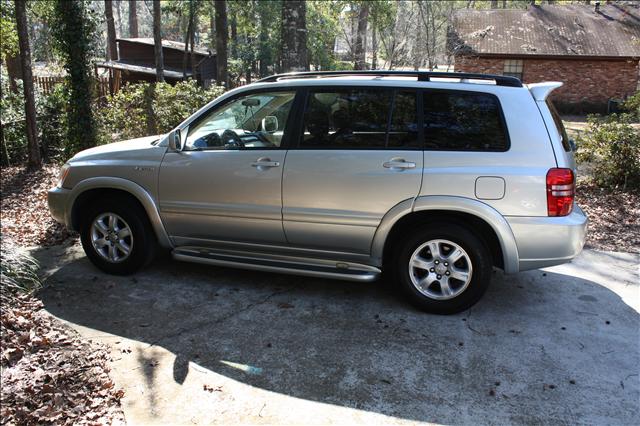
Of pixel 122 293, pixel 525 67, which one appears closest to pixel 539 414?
pixel 122 293

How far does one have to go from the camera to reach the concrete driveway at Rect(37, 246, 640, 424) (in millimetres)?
3471

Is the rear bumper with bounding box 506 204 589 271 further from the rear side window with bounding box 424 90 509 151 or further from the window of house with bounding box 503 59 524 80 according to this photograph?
the window of house with bounding box 503 59 524 80

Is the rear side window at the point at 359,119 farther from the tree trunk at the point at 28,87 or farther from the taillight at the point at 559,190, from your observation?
the tree trunk at the point at 28,87

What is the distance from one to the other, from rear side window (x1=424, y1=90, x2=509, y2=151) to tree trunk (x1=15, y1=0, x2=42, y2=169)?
9.22m

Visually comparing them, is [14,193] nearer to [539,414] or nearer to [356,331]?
[356,331]

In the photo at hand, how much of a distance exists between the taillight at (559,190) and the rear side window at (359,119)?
1101 millimetres

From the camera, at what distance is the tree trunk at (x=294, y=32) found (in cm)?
1084

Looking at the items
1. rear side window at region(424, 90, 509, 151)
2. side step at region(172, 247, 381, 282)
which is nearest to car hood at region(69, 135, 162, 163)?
side step at region(172, 247, 381, 282)

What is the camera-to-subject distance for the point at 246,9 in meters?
26.7

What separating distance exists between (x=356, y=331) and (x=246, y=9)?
2505 centimetres

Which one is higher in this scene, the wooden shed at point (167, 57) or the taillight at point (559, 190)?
the wooden shed at point (167, 57)

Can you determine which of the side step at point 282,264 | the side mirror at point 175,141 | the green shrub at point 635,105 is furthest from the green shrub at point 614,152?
the side mirror at point 175,141

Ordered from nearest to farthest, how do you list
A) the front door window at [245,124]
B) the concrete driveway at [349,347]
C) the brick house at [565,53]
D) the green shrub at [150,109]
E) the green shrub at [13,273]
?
1. the concrete driveway at [349,347]
2. the green shrub at [13,273]
3. the front door window at [245,124]
4. the green shrub at [150,109]
5. the brick house at [565,53]

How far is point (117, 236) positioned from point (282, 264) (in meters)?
1.76
